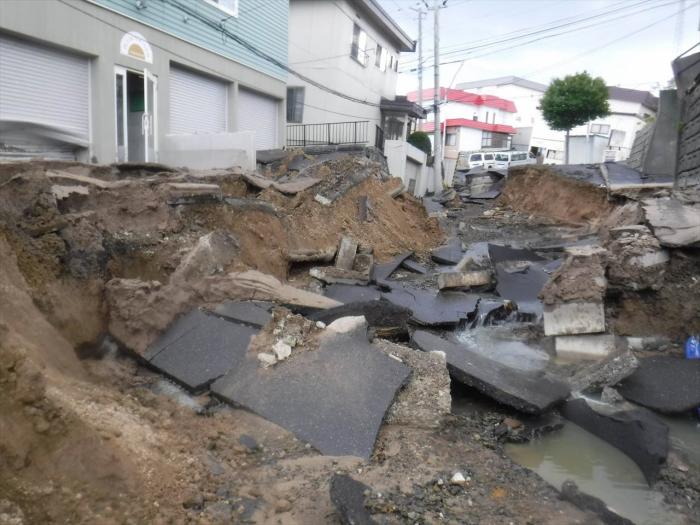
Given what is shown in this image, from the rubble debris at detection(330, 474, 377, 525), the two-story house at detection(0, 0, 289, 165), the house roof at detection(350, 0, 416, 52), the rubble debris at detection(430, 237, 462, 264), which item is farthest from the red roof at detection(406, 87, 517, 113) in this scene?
the rubble debris at detection(330, 474, 377, 525)

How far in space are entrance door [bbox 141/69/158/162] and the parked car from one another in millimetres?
23172

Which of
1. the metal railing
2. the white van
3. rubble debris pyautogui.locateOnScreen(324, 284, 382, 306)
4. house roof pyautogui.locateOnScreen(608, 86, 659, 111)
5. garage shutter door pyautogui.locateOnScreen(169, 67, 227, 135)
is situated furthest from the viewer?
house roof pyautogui.locateOnScreen(608, 86, 659, 111)

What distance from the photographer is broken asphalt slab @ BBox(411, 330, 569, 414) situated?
439 cm

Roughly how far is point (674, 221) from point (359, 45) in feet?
62.2

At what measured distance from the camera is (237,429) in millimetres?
3492

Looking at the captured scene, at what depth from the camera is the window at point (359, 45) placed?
2239 centimetres

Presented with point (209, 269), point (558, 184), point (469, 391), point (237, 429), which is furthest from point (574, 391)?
point (558, 184)

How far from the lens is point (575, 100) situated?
26781mm

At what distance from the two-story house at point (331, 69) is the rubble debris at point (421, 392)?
16.9 m

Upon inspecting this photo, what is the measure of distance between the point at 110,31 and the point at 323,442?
9887mm

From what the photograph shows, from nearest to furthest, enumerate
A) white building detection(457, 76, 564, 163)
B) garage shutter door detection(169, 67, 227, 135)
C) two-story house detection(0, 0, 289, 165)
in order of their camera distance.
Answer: two-story house detection(0, 0, 289, 165), garage shutter door detection(169, 67, 227, 135), white building detection(457, 76, 564, 163)

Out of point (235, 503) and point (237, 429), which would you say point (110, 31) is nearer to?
point (237, 429)

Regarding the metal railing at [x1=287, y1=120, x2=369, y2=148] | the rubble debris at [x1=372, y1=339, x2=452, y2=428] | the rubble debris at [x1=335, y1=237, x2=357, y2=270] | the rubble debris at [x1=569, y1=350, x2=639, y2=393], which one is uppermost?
the metal railing at [x1=287, y1=120, x2=369, y2=148]

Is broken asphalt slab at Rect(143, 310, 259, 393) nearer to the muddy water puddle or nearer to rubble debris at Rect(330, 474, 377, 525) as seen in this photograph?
rubble debris at Rect(330, 474, 377, 525)
